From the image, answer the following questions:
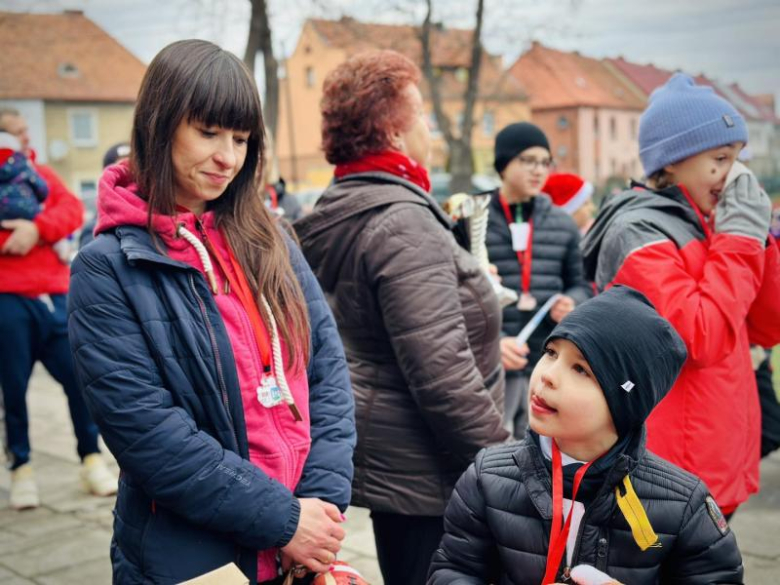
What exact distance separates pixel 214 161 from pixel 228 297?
0.34 metres

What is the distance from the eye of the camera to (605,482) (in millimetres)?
1943

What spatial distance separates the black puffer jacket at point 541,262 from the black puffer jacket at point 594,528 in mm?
2624

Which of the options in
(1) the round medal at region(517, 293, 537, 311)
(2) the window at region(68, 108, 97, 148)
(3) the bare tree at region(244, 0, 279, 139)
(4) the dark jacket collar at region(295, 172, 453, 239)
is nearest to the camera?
(4) the dark jacket collar at region(295, 172, 453, 239)

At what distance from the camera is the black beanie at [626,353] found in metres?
1.96

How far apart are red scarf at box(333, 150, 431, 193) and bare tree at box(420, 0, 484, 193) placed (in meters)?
18.6

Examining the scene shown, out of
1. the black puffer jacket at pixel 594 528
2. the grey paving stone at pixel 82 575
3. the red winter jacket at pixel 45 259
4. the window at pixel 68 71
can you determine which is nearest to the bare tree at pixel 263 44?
the red winter jacket at pixel 45 259

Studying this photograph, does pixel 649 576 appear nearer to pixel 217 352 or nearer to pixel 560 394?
pixel 560 394

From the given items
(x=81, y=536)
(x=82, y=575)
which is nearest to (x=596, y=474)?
(x=82, y=575)

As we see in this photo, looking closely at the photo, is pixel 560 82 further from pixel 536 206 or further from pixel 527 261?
pixel 527 261

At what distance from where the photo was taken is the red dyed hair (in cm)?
292

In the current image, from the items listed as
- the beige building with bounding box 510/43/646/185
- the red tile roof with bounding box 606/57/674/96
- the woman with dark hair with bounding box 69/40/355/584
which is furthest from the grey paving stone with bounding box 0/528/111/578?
the beige building with bounding box 510/43/646/185

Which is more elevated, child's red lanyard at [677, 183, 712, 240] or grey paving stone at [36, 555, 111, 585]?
child's red lanyard at [677, 183, 712, 240]

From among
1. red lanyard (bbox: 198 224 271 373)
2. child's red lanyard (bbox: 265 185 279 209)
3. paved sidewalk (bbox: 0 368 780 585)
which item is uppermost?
red lanyard (bbox: 198 224 271 373)

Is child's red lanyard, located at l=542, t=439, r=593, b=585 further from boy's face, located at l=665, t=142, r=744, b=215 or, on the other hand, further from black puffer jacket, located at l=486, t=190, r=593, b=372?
black puffer jacket, located at l=486, t=190, r=593, b=372
